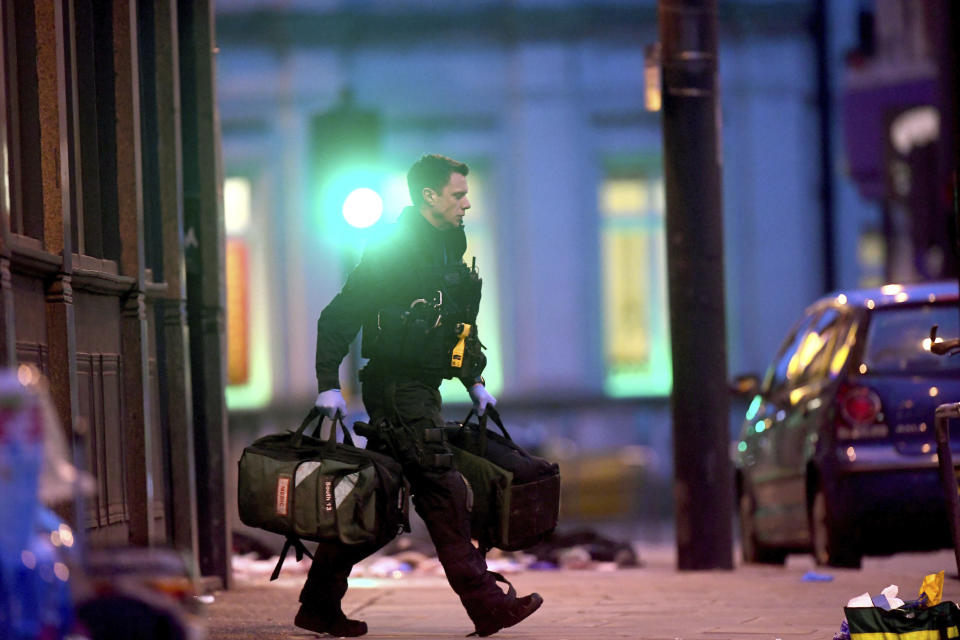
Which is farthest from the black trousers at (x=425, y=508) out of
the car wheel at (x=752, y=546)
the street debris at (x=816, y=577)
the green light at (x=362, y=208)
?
the green light at (x=362, y=208)

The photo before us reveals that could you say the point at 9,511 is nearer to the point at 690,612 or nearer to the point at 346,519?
the point at 346,519

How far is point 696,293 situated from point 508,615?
470 centimetres

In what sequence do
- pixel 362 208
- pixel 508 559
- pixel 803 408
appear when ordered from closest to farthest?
pixel 803 408 → pixel 508 559 → pixel 362 208

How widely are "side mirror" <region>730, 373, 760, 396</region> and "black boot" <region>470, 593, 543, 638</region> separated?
18.3 ft

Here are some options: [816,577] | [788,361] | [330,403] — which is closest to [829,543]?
[816,577]

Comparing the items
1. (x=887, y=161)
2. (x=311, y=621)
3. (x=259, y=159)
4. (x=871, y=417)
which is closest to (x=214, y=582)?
(x=311, y=621)

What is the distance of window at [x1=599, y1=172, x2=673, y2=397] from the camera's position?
25969 millimetres

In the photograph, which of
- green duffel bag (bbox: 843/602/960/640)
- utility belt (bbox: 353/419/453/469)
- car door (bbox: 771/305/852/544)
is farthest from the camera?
car door (bbox: 771/305/852/544)

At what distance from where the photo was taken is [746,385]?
13.3m

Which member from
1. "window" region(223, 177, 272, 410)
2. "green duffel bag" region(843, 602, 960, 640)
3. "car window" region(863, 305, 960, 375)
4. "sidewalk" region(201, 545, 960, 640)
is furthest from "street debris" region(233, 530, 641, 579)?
"window" region(223, 177, 272, 410)

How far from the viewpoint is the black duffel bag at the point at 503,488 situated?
26.1 feet

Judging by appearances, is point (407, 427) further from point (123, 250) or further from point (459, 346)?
point (123, 250)

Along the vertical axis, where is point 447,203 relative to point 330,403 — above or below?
above

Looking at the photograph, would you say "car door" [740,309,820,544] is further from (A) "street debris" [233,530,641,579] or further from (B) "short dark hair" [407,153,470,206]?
(B) "short dark hair" [407,153,470,206]
